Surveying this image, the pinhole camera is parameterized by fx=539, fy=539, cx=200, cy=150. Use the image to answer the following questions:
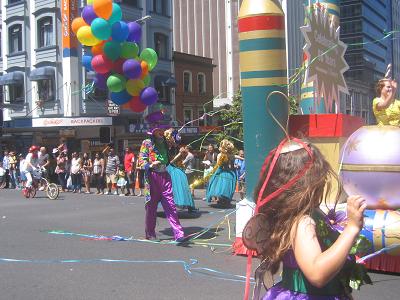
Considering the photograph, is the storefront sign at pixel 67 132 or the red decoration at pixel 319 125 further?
the storefront sign at pixel 67 132

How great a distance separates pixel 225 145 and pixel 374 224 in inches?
296

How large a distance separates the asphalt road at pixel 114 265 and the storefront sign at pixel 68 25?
19.6 m

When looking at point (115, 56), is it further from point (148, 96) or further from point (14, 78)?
point (14, 78)

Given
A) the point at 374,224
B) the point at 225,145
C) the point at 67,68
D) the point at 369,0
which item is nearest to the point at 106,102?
the point at 67,68

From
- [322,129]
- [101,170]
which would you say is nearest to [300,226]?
[322,129]

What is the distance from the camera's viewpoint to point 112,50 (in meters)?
8.43

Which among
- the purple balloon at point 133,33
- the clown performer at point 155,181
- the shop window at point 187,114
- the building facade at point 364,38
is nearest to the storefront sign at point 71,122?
the shop window at point 187,114

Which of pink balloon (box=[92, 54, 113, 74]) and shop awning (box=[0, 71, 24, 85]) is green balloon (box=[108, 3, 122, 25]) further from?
shop awning (box=[0, 71, 24, 85])

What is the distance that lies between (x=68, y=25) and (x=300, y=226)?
28.1 meters

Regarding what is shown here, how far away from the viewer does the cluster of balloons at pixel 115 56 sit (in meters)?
8.45

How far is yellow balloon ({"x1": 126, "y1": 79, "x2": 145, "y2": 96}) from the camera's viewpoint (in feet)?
28.3

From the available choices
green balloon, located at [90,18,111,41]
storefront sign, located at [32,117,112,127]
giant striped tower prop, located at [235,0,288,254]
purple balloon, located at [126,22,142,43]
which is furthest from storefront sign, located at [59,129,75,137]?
giant striped tower prop, located at [235,0,288,254]

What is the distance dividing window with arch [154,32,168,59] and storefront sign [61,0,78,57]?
6.45 m

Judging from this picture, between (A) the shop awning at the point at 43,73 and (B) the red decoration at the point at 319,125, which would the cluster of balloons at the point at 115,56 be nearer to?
(B) the red decoration at the point at 319,125
